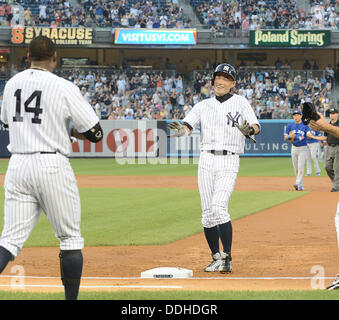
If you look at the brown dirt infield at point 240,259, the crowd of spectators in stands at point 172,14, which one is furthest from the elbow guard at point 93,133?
the crowd of spectators in stands at point 172,14

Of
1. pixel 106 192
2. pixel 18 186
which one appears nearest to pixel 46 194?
pixel 18 186

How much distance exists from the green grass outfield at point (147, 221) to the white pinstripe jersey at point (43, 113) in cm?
167

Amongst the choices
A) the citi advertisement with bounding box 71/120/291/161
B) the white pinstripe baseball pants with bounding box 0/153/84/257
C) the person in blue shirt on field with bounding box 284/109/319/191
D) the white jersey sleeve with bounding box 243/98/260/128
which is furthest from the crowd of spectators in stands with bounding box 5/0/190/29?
the white pinstripe baseball pants with bounding box 0/153/84/257

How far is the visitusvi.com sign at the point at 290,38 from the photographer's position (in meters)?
46.2

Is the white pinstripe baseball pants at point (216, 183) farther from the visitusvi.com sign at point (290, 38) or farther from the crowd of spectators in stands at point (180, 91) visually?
the visitusvi.com sign at point (290, 38)

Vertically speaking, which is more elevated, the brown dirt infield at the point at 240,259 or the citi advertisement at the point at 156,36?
the citi advertisement at the point at 156,36

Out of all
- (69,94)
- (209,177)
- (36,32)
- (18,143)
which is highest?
(36,32)

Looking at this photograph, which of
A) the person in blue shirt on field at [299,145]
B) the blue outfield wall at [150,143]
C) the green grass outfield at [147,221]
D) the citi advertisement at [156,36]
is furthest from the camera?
the citi advertisement at [156,36]

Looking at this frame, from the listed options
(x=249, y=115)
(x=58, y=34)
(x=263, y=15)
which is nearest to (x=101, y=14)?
(x=58, y=34)

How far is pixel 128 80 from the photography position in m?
45.2

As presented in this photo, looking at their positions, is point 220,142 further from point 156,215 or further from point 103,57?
point 103,57

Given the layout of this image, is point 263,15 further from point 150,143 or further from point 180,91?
point 150,143

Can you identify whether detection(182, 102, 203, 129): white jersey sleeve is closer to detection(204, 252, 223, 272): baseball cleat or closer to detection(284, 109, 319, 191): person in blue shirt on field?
detection(204, 252, 223, 272): baseball cleat
